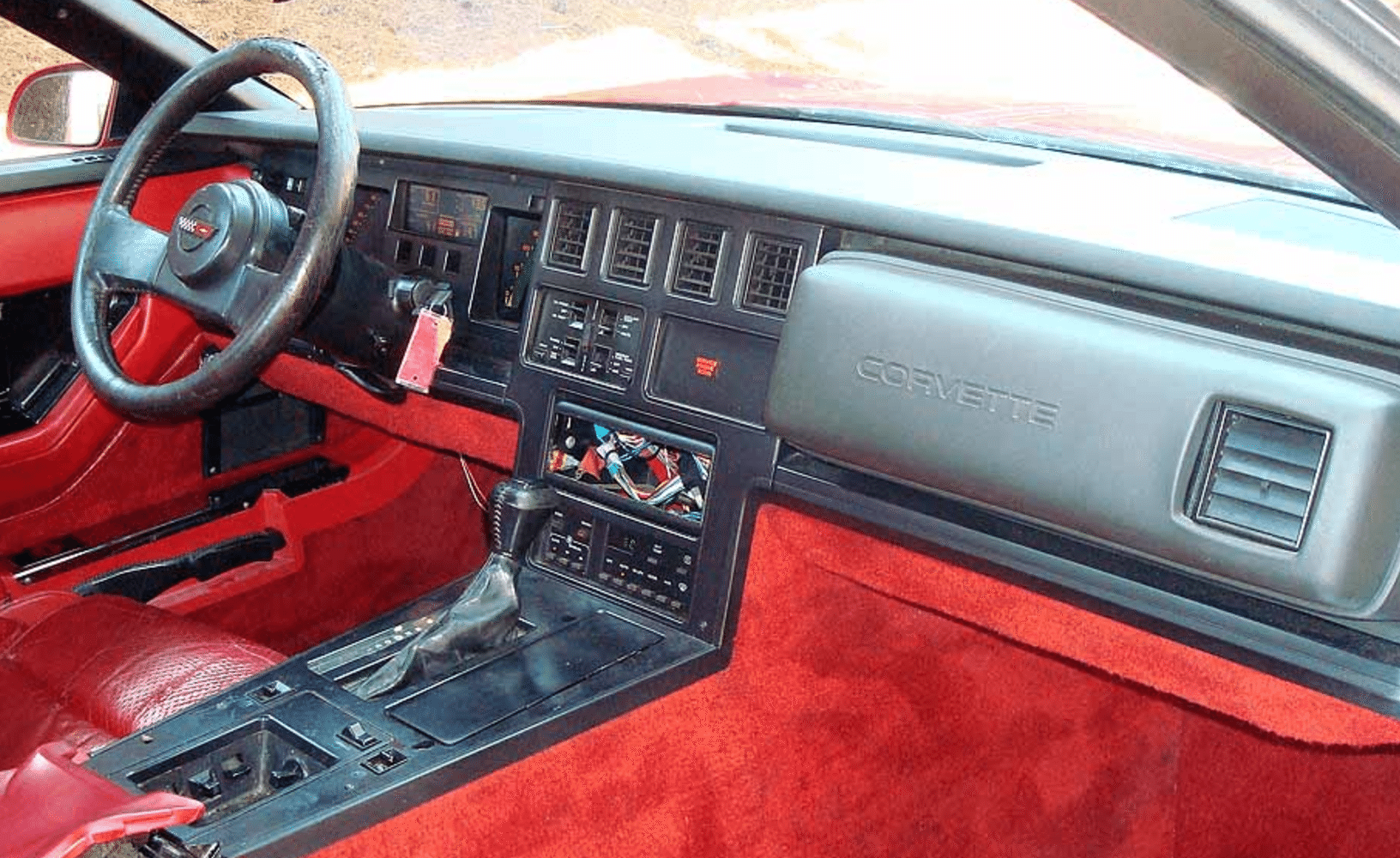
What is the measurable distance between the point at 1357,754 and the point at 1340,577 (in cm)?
98

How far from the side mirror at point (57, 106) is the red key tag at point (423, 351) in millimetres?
938

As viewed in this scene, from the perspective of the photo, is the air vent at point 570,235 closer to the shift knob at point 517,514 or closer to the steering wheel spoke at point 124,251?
the shift knob at point 517,514

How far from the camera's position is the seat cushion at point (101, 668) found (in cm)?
196

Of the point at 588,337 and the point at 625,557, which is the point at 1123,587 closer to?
the point at 625,557

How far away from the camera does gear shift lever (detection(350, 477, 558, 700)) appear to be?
1819 mm

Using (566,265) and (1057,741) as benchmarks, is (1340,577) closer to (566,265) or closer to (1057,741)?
(1057,741)

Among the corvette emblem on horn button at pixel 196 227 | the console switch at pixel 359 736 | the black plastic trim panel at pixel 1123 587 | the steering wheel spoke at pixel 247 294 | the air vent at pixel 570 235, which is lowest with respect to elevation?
the console switch at pixel 359 736

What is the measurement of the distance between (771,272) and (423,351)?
0.59 m

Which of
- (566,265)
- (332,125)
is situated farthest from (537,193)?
(332,125)

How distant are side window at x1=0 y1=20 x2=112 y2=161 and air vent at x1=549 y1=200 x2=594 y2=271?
3.43 feet

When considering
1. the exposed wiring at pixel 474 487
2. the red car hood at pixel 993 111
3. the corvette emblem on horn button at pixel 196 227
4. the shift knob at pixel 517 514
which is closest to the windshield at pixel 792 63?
the red car hood at pixel 993 111

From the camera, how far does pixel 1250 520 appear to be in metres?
1.38

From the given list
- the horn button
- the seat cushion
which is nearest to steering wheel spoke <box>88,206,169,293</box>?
the horn button

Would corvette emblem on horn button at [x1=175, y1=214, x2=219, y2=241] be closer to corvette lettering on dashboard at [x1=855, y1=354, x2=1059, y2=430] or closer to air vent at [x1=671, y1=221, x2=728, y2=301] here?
air vent at [x1=671, y1=221, x2=728, y2=301]
